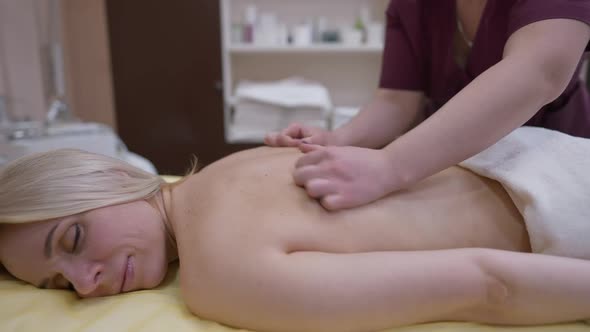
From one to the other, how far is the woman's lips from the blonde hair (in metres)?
0.10

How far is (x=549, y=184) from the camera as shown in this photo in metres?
0.69

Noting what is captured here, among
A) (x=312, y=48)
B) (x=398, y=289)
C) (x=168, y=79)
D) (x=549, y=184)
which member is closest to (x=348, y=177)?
(x=398, y=289)

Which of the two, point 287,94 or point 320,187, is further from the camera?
point 287,94

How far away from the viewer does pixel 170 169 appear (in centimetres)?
239

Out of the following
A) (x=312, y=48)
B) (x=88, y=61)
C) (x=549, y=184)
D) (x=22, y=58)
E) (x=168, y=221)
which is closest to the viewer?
(x=549, y=184)

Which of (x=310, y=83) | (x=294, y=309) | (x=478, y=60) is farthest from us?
Answer: (x=310, y=83)

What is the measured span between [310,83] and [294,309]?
1840mm

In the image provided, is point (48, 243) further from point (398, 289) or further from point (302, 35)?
point (302, 35)

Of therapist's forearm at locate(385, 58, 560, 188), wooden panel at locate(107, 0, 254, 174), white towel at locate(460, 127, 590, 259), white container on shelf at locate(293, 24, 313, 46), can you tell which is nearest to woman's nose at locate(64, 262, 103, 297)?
therapist's forearm at locate(385, 58, 560, 188)

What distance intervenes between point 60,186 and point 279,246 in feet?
1.28

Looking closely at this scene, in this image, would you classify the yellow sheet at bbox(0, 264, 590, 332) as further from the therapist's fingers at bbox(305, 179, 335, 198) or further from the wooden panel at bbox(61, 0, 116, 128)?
the wooden panel at bbox(61, 0, 116, 128)

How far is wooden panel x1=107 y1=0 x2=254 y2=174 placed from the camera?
7.14ft

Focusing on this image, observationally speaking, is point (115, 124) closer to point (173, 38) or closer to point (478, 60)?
point (173, 38)

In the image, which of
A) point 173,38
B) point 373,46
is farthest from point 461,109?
point 173,38
